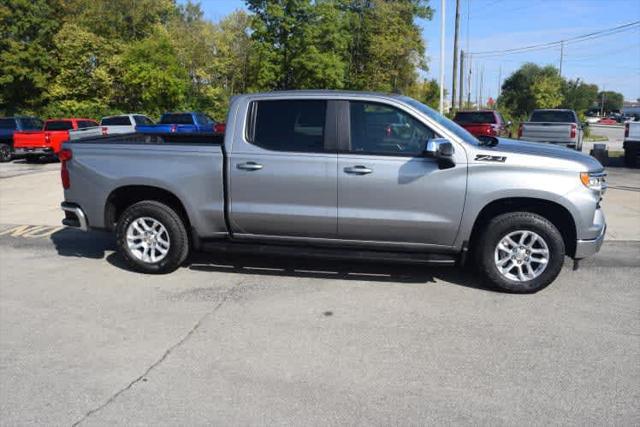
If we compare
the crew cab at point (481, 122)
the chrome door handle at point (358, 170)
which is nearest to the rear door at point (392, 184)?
the chrome door handle at point (358, 170)

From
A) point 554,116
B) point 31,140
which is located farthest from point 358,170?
point 31,140

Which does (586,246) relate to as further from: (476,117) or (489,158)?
(476,117)

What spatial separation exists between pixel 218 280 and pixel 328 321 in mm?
1649

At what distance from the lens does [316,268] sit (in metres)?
6.51

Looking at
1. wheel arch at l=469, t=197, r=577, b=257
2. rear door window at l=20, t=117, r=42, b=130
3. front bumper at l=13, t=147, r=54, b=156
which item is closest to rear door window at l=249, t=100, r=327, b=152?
wheel arch at l=469, t=197, r=577, b=257

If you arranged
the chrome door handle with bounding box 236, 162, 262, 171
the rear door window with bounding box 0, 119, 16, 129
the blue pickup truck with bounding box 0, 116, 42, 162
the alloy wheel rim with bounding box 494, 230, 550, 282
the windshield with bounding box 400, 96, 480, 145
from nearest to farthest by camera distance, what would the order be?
the alloy wheel rim with bounding box 494, 230, 550, 282 < the windshield with bounding box 400, 96, 480, 145 < the chrome door handle with bounding box 236, 162, 262, 171 < the blue pickup truck with bounding box 0, 116, 42, 162 < the rear door window with bounding box 0, 119, 16, 129

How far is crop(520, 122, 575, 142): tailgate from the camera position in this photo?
1826 cm

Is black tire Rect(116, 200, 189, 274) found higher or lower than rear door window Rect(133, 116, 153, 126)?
lower

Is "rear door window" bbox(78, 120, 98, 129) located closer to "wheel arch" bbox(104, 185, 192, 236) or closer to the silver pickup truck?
"wheel arch" bbox(104, 185, 192, 236)

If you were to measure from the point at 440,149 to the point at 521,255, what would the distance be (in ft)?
4.39

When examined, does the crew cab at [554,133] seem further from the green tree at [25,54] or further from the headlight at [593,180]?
the green tree at [25,54]

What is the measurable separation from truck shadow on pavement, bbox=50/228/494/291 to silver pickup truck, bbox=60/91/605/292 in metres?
0.45

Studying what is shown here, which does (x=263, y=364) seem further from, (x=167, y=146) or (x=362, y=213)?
(x=167, y=146)

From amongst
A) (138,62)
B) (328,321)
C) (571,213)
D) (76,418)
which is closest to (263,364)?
(328,321)
